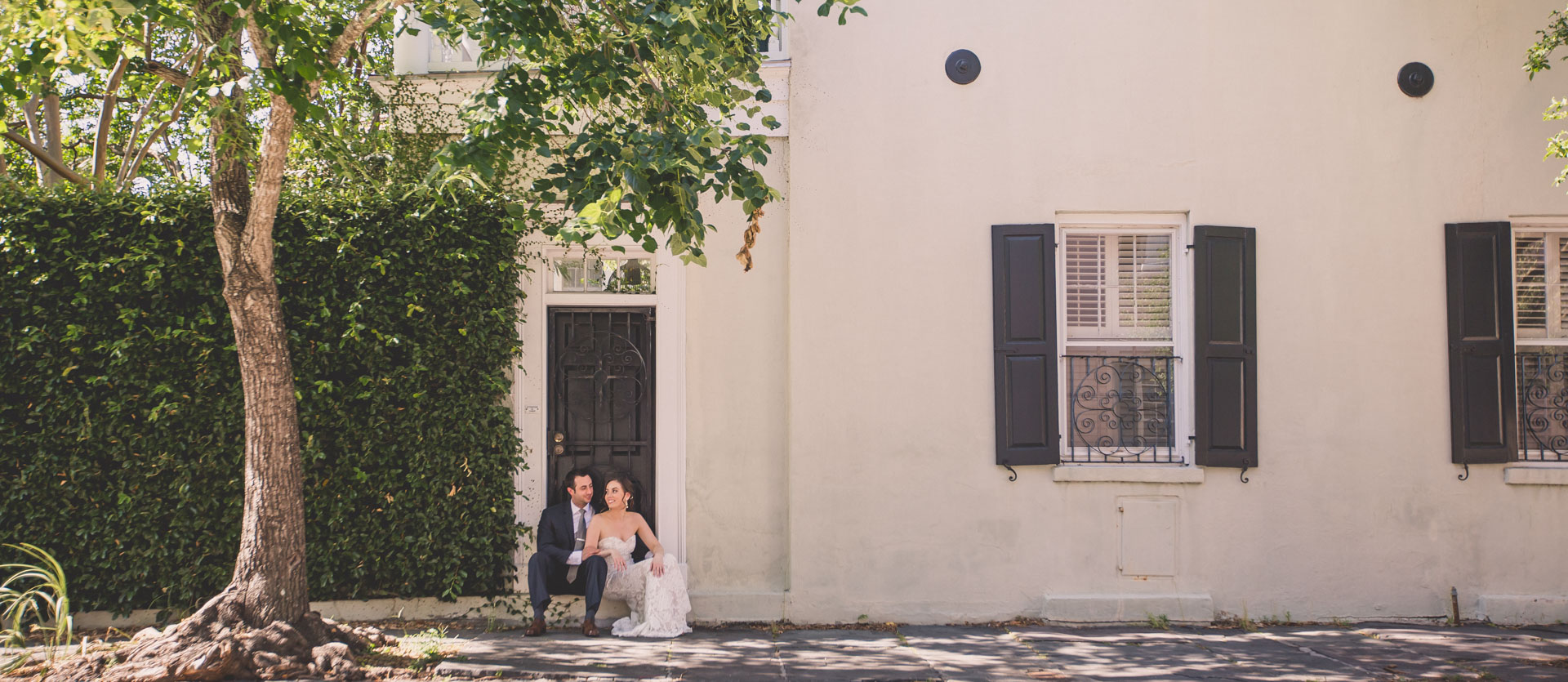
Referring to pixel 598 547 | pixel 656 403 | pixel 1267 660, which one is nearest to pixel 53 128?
pixel 656 403

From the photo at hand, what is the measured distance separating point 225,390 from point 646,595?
2.96 meters

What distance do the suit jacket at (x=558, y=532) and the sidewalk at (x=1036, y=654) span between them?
1.75ft

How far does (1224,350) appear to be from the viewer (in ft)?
21.8

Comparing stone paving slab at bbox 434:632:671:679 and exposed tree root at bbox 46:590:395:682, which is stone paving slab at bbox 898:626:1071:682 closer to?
stone paving slab at bbox 434:632:671:679

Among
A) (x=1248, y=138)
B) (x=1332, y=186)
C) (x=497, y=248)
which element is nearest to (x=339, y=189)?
(x=497, y=248)

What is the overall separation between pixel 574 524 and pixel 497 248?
188 centimetres

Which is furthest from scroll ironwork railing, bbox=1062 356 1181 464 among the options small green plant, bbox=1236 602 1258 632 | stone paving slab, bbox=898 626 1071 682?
stone paving slab, bbox=898 626 1071 682

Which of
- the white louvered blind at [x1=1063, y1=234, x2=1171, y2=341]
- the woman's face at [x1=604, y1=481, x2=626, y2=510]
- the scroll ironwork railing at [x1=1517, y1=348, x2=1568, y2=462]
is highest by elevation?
the white louvered blind at [x1=1063, y1=234, x2=1171, y2=341]

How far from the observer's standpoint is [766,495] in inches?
266

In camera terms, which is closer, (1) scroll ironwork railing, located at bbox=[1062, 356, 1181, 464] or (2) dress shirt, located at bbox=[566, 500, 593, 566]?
(2) dress shirt, located at bbox=[566, 500, 593, 566]

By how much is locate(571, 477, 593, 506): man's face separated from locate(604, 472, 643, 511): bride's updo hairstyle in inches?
4.4

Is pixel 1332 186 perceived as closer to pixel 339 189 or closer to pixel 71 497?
pixel 339 189

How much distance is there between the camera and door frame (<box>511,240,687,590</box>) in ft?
21.9

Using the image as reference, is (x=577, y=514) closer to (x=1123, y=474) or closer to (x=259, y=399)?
(x=259, y=399)
